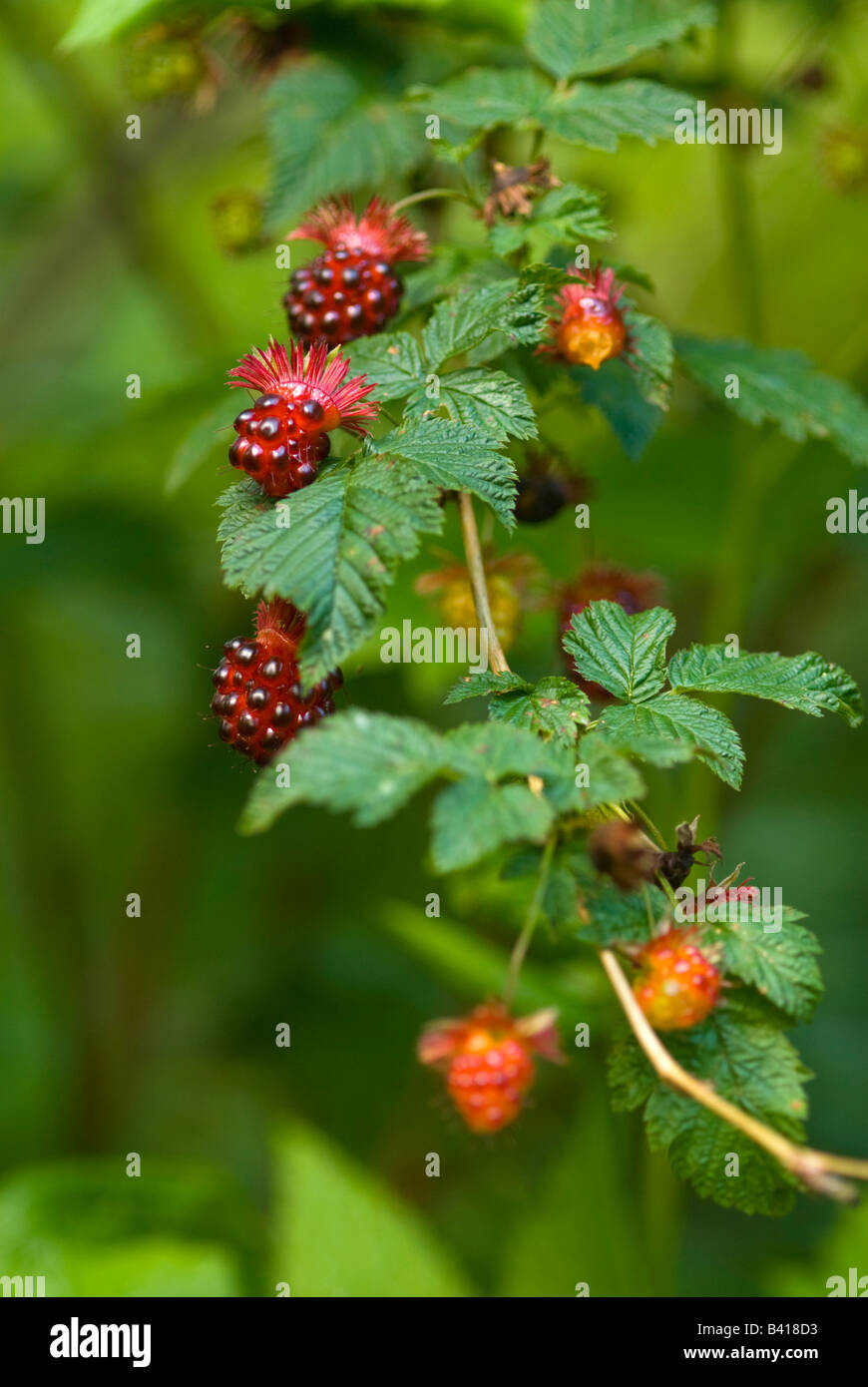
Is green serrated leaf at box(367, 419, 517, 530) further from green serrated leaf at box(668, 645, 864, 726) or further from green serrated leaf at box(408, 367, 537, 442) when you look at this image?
green serrated leaf at box(668, 645, 864, 726)

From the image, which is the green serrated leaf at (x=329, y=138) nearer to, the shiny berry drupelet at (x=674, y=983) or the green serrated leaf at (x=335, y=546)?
the green serrated leaf at (x=335, y=546)

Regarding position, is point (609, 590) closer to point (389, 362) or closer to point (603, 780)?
point (389, 362)

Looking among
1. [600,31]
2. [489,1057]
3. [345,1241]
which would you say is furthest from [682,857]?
[345,1241]

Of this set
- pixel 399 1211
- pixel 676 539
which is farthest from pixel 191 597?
pixel 399 1211

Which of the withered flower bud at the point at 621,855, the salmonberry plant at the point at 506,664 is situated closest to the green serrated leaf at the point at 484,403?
the salmonberry plant at the point at 506,664

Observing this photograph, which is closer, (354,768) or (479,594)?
(354,768)

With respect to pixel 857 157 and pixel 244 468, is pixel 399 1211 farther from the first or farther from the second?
pixel 857 157

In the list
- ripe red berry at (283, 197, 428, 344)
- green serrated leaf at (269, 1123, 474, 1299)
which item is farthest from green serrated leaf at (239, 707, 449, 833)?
green serrated leaf at (269, 1123, 474, 1299)
